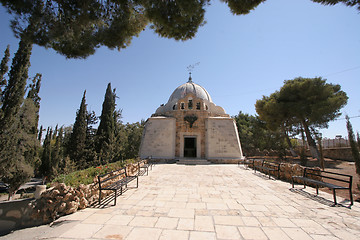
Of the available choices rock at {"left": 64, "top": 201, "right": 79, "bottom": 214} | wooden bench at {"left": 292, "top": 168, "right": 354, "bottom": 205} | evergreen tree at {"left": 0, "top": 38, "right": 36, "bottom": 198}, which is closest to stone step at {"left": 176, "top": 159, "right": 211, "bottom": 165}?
wooden bench at {"left": 292, "top": 168, "right": 354, "bottom": 205}

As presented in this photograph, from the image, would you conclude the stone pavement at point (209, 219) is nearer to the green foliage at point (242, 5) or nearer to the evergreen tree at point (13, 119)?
the green foliage at point (242, 5)

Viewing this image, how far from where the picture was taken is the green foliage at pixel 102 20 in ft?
15.8

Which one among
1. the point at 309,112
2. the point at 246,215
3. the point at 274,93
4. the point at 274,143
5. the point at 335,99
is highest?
the point at 274,93

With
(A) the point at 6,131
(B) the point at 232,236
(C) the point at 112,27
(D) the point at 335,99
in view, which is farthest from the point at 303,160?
(A) the point at 6,131

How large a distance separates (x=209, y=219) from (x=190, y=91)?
19.0m

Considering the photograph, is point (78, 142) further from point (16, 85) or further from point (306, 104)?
point (306, 104)

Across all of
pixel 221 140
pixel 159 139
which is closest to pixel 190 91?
pixel 221 140

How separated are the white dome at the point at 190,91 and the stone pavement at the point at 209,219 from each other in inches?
674

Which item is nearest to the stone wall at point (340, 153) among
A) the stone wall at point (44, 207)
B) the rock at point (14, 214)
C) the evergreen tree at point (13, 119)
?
the stone wall at point (44, 207)

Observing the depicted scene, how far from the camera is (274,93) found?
20062 millimetres

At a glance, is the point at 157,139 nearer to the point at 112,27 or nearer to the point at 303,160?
the point at 112,27

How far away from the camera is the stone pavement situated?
283cm

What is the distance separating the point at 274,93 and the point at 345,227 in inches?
779

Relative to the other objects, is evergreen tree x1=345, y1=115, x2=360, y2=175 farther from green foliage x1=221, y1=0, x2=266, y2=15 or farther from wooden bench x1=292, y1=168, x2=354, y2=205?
green foliage x1=221, y1=0, x2=266, y2=15
